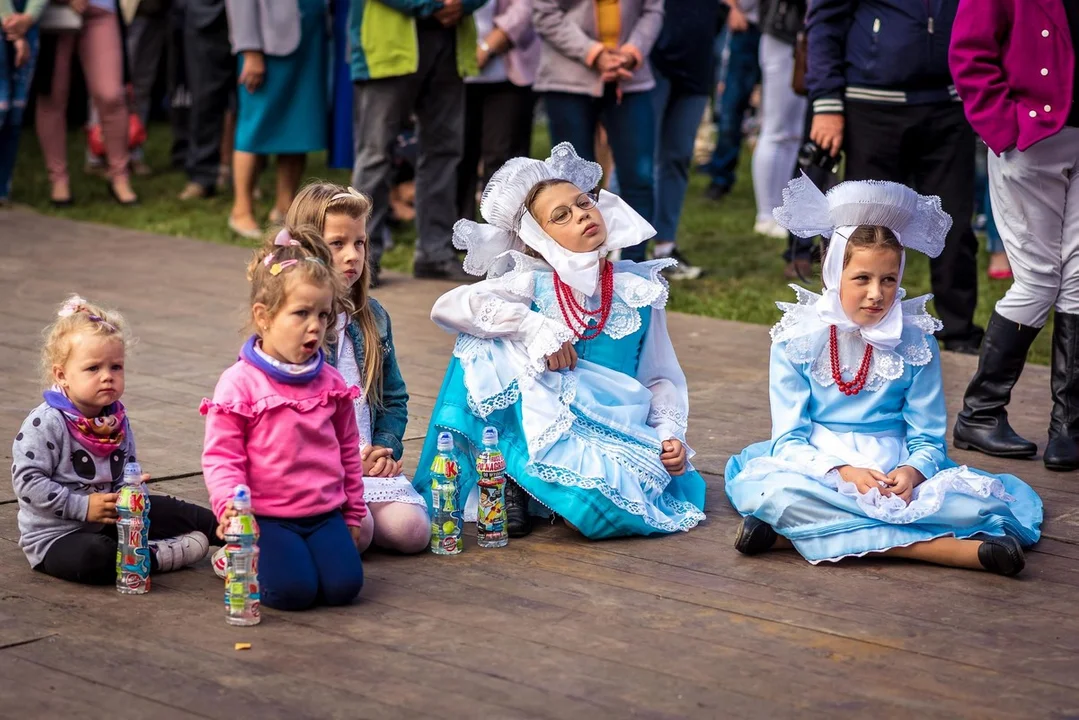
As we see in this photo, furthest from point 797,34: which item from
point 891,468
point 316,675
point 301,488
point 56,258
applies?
point 316,675

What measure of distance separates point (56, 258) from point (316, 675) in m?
6.12

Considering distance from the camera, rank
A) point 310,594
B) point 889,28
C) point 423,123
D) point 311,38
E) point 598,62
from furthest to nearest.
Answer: point 311,38 → point 423,123 → point 598,62 → point 889,28 → point 310,594

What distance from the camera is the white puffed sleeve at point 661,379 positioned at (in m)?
4.70

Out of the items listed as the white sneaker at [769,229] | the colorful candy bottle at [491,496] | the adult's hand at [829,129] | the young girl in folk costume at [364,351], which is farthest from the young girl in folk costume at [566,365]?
the white sneaker at [769,229]

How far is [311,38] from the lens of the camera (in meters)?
9.23

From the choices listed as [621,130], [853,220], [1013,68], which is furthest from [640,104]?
[853,220]

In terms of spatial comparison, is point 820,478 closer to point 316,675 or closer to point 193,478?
point 316,675

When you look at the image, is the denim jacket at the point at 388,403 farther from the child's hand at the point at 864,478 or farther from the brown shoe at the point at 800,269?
the brown shoe at the point at 800,269

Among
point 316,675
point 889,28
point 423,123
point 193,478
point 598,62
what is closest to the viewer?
point 316,675

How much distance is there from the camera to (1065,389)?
17.6ft

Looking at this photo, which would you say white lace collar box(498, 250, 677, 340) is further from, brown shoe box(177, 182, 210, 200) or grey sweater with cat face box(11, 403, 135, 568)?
brown shoe box(177, 182, 210, 200)

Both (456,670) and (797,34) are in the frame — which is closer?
(456,670)

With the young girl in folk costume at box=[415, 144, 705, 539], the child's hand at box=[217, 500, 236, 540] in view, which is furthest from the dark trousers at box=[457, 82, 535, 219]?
the child's hand at box=[217, 500, 236, 540]

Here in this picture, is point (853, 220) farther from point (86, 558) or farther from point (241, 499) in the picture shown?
point (86, 558)
